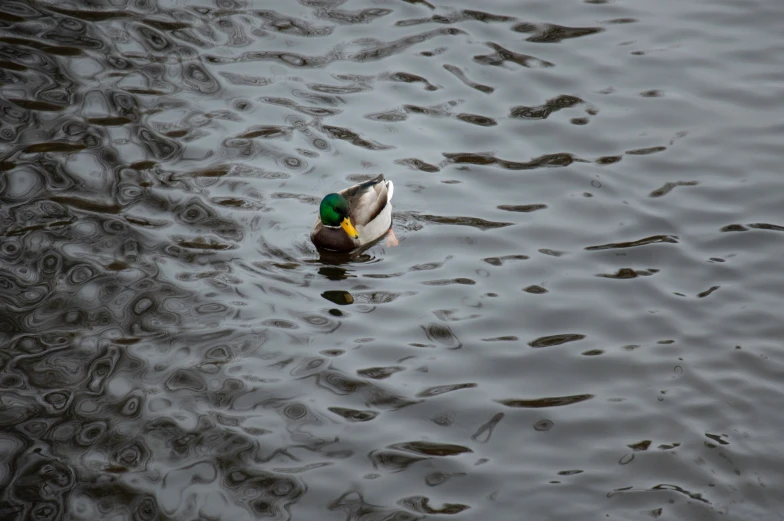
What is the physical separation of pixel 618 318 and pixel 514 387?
1189mm

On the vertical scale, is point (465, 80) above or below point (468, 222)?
above

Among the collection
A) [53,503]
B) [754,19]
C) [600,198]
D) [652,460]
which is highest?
[754,19]

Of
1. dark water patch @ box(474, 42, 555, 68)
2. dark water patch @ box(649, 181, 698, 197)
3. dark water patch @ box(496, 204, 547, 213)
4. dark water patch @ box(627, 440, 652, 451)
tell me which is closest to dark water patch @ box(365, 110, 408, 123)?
dark water patch @ box(474, 42, 555, 68)

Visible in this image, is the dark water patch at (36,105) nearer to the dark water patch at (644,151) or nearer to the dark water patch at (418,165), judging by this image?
the dark water patch at (418,165)

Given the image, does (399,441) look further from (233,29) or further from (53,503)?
(233,29)

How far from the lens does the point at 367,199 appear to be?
308 inches

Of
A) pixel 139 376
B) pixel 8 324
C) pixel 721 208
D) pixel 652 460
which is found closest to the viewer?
pixel 652 460

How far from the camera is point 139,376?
6172mm

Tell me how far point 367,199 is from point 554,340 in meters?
2.21

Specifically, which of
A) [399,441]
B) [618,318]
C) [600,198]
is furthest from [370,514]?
[600,198]

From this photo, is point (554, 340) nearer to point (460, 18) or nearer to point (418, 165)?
point (418, 165)

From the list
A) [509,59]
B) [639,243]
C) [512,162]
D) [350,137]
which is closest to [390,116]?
[350,137]

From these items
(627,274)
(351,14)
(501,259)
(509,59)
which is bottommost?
(501,259)

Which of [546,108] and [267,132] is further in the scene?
[546,108]
